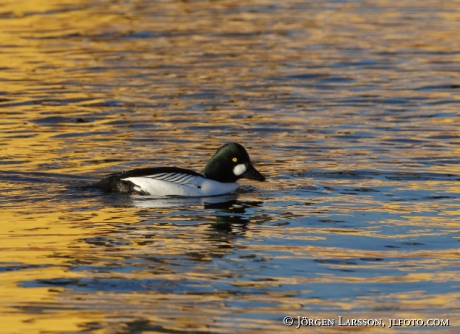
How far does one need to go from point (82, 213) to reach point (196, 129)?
→ 227 inches

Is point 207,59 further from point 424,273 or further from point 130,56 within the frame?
point 424,273

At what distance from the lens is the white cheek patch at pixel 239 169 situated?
13.5 meters

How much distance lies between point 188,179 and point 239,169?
863 mm

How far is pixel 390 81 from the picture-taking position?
21641 mm

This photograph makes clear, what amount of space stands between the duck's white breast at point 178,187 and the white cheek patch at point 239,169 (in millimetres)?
290

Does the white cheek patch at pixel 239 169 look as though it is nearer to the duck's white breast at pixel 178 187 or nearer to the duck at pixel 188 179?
the duck at pixel 188 179

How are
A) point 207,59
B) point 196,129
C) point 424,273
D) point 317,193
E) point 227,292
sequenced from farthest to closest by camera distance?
point 207,59, point 196,129, point 317,193, point 424,273, point 227,292

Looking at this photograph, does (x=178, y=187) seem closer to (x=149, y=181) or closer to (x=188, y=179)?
(x=188, y=179)

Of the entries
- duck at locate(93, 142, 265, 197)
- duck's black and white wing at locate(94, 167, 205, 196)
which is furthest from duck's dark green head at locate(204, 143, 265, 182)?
duck's black and white wing at locate(94, 167, 205, 196)

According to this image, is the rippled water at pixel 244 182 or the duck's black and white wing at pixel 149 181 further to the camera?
the duck's black and white wing at pixel 149 181

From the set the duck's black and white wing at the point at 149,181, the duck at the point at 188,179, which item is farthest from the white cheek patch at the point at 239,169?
the duck's black and white wing at the point at 149,181

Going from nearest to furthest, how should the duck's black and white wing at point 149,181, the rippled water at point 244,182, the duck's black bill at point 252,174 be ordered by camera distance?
the rippled water at point 244,182 < the duck's black and white wing at point 149,181 < the duck's black bill at point 252,174

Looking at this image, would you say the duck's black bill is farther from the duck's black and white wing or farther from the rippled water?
the duck's black and white wing

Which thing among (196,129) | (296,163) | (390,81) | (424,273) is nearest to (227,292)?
(424,273)
